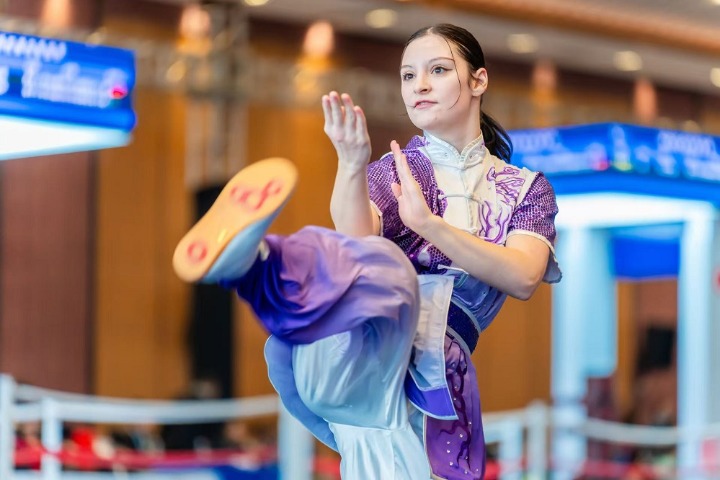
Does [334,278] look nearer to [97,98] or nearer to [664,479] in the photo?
[97,98]

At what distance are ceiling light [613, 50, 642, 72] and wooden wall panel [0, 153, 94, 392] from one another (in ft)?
19.4

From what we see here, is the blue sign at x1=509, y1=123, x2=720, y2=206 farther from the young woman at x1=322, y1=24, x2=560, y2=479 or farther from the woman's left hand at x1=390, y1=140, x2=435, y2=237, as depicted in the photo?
the woman's left hand at x1=390, y1=140, x2=435, y2=237

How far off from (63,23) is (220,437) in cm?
353

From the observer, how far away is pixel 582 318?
29.4 feet

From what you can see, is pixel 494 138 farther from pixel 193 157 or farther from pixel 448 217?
pixel 193 157

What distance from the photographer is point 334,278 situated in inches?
88.7

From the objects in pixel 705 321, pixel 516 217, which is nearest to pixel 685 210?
pixel 705 321

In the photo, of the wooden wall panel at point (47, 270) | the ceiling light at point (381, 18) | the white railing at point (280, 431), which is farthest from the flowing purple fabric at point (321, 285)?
the ceiling light at point (381, 18)

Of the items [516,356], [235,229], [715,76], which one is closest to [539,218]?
[235,229]

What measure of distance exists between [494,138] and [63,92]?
13.4 ft

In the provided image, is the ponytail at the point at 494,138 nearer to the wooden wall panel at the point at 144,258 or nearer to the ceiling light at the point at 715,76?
the wooden wall panel at the point at 144,258

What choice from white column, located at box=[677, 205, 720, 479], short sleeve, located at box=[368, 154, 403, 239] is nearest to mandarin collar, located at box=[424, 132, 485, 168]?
short sleeve, located at box=[368, 154, 403, 239]

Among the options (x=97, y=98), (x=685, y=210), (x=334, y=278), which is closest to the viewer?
(x=334, y=278)

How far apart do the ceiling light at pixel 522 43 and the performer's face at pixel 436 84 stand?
10981mm
